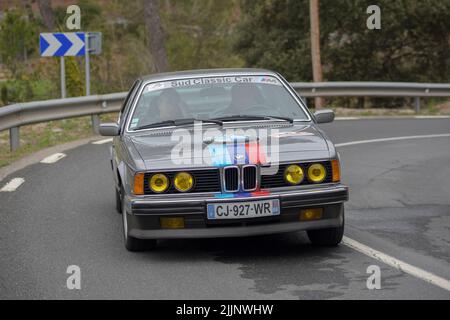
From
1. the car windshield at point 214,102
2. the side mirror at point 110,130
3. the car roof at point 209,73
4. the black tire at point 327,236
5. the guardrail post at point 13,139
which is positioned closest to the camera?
the black tire at point 327,236

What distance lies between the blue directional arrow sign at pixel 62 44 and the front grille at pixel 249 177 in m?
13.2

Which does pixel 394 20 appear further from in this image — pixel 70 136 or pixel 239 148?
pixel 239 148

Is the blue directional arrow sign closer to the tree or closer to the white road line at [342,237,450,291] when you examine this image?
the white road line at [342,237,450,291]

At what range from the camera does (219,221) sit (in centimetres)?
741

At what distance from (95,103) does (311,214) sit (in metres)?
11.4

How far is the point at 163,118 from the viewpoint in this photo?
8.80 metres

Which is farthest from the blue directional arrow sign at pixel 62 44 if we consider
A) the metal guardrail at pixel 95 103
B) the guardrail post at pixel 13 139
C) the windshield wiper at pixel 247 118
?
the windshield wiper at pixel 247 118

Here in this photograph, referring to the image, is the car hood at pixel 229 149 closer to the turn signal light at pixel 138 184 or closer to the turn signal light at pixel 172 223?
the turn signal light at pixel 138 184

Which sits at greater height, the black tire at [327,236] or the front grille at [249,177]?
the front grille at [249,177]

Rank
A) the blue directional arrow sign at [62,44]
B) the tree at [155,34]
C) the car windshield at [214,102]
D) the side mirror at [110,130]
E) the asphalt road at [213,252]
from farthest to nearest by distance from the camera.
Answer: the tree at [155,34] → the blue directional arrow sign at [62,44] → the side mirror at [110,130] → the car windshield at [214,102] → the asphalt road at [213,252]

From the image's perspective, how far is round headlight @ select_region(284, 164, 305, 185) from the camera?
A: 760 cm

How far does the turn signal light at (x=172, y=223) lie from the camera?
7.52 metres

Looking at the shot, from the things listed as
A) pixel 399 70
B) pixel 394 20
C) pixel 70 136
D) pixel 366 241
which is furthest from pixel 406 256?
pixel 399 70

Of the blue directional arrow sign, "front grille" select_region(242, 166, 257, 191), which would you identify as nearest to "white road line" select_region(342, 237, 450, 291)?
"front grille" select_region(242, 166, 257, 191)
